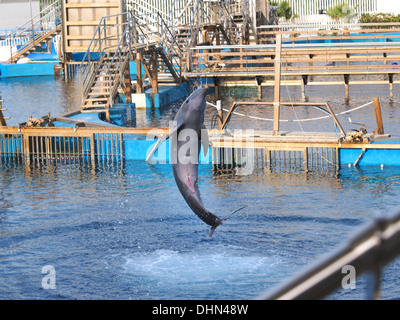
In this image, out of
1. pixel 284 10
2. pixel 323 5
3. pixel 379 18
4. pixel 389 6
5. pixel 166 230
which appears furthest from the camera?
pixel 323 5

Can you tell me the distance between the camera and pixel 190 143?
9.12 m

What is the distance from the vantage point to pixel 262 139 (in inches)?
753

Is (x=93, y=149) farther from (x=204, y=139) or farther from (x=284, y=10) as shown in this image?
(x=284, y=10)

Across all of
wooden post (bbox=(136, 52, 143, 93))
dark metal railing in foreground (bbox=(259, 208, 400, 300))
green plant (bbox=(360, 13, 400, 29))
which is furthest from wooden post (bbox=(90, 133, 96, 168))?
green plant (bbox=(360, 13, 400, 29))

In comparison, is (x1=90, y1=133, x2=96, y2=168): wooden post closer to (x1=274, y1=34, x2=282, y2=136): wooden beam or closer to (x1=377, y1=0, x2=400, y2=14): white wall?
(x1=274, y1=34, x2=282, y2=136): wooden beam

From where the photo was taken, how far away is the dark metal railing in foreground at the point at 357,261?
151 cm

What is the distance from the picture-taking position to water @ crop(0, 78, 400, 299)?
1094 centimetres

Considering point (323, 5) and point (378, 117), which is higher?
point (323, 5)

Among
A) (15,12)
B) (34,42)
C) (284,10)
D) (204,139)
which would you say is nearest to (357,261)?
(204,139)

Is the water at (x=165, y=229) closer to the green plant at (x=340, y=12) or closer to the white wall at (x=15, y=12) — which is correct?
the green plant at (x=340, y=12)

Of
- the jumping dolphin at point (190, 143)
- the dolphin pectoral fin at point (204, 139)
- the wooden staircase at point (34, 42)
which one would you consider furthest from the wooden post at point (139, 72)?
the dolphin pectoral fin at point (204, 139)

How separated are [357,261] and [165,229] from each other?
41.4 ft
